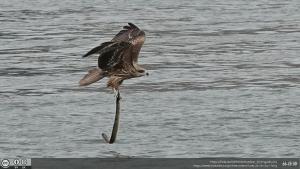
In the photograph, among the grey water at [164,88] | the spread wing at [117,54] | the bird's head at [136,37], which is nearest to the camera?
the spread wing at [117,54]

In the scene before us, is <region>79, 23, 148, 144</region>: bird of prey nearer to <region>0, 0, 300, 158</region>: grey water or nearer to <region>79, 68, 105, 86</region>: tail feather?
<region>79, 68, 105, 86</region>: tail feather

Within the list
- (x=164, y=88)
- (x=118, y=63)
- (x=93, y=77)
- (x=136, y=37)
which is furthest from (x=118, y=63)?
(x=164, y=88)

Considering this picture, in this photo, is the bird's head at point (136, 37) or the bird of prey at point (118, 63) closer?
the bird of prey at point (118, 63)

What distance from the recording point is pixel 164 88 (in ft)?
53.3

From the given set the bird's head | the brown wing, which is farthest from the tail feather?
the bird's head

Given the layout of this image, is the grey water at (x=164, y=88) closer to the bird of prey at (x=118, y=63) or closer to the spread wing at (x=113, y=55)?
the bird of prey at (x=118, y=63)

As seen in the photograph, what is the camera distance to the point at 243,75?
17.5m

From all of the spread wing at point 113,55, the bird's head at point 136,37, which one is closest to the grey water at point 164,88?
the spread wing at point 113,55

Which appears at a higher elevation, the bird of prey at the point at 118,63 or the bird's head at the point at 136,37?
the bird's head at the point at 136,37

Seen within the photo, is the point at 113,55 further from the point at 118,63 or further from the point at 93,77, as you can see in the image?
the point at 93,77

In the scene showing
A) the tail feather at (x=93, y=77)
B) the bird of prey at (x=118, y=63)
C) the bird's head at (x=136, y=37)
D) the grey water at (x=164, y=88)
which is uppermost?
the bird's head at (x=136, y=37)

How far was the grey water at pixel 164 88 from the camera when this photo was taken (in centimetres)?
1195

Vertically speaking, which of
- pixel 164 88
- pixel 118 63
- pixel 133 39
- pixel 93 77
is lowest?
pixel 164 88

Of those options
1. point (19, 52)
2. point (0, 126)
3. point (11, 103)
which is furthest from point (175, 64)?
point (0, 126)
